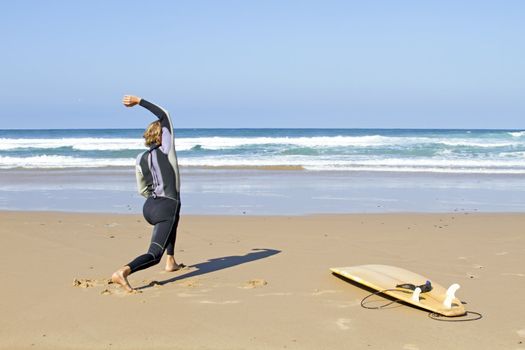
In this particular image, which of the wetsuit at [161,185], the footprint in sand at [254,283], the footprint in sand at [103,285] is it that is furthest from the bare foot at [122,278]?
the footprint in sand at [254,283]

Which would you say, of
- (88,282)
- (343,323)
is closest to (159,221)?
(88,282)

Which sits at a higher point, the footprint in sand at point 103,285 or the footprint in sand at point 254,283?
the footprint in sand at point 254,283

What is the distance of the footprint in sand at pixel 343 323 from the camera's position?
14.8 feet

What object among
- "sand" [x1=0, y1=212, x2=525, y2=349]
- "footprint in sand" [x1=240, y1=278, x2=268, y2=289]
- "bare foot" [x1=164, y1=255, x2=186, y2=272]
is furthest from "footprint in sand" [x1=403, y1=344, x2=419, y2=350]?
"bare foot" [x1=164, y1=255, x2=186, y2=272]

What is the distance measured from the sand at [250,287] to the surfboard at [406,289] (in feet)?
0.31

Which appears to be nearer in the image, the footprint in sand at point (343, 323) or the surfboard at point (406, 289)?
the footprint in sand at point (343, 323)

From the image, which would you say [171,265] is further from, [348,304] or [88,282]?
[348,304]

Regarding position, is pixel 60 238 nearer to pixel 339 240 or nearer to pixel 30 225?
pixel 30 225

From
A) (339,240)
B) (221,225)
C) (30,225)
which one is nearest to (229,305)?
(339,240)

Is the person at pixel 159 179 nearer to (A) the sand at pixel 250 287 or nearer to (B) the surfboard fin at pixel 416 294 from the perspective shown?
(A) the sand at pixel 250 287

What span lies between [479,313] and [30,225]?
674cm

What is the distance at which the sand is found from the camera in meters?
4.36

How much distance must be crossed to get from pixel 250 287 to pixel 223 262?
126cm

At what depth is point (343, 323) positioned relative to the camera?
4.63 metres
